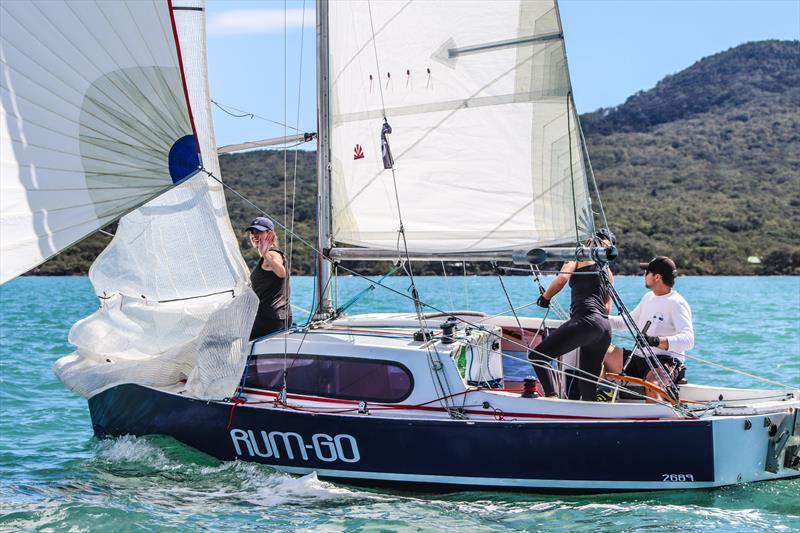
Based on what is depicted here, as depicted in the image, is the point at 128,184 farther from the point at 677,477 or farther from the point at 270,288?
the point at 677,477

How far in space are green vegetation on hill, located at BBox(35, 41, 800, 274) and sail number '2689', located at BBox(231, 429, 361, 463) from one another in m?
45.5

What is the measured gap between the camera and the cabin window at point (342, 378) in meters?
8.43

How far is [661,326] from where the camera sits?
361 inches

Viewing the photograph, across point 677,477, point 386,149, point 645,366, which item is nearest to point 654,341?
point 645,366

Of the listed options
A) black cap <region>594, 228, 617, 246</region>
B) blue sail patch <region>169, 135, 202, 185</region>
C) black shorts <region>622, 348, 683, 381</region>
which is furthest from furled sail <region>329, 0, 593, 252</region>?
blue sail patch <region>169, 135, 202, 185</region>

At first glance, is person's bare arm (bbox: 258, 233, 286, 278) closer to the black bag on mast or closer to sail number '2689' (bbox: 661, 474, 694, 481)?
the black bag on mast

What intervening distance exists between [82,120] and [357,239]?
296 cm

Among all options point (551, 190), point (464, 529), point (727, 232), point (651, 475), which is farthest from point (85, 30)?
point (727, 232)

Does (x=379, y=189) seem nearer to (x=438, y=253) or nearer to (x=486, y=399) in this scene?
(x=438, y=253)

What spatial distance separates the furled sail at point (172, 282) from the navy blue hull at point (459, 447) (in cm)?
59

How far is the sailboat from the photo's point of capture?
305 inches

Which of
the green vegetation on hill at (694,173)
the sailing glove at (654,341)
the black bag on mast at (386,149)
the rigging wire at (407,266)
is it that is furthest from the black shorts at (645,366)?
the green vegetation on hill at (694,173)

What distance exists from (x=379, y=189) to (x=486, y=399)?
8.30ft

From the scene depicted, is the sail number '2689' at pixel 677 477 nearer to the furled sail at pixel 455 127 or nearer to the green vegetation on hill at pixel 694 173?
the furled sail at pixel 455 127
